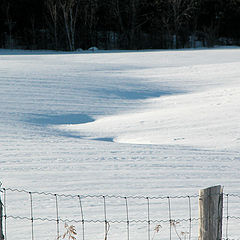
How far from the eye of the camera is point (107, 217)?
4801mm

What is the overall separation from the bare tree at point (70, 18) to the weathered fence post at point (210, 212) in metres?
27.3

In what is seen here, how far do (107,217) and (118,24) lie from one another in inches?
1201

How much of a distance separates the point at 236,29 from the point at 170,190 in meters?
31.3

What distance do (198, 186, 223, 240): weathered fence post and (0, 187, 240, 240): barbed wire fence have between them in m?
1.22

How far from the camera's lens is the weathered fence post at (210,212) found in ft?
9.04

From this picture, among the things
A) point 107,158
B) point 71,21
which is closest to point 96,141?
point 107,158

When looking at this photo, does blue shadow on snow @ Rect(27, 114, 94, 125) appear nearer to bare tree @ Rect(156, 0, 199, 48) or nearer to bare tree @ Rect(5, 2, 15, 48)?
bare tree @ Rect(156, 0, 199, 48)

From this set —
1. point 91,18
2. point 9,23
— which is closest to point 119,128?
point 91,18

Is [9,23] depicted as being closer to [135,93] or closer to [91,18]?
[91,18]

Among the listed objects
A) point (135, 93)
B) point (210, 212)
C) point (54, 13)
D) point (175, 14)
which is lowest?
point (135, 93)

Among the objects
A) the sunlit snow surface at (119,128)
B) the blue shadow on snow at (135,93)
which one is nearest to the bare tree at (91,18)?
the sunlit snow surface at (119,128)

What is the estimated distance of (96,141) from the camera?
875 centimetres

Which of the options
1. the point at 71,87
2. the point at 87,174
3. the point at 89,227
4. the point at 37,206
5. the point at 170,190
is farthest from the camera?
the point at 71,87

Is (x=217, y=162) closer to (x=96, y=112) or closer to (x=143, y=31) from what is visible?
(x=96, y=112)
